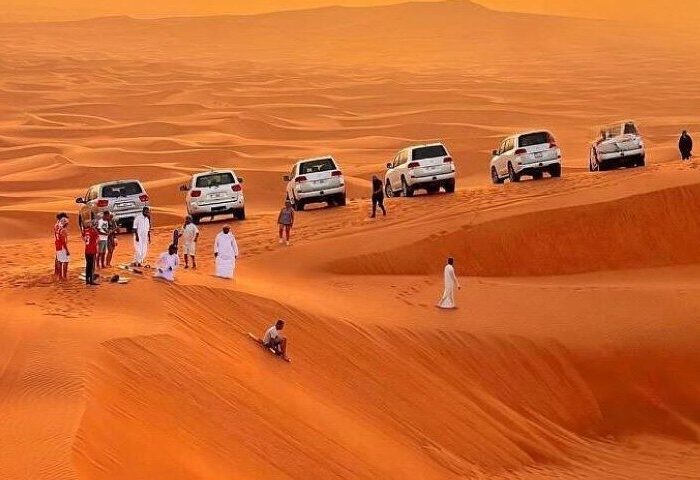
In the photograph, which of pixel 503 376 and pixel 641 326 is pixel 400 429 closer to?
pixel 503 376

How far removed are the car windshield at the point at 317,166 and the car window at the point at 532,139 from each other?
475 centimetres

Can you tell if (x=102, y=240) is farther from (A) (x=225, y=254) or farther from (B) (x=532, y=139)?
(B) (x=532, y=139)

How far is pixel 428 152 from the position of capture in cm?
2944

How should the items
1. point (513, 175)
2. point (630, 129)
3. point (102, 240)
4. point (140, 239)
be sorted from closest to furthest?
point (102, 240), point (140, 239), point (513, 175), point (630, 129)

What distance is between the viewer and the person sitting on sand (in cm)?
1639

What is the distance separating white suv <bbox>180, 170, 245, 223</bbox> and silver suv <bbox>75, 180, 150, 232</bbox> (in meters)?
1.12

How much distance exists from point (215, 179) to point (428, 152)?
5.27 metres

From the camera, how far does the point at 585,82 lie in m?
112

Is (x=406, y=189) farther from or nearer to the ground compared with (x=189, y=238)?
farther from the ground

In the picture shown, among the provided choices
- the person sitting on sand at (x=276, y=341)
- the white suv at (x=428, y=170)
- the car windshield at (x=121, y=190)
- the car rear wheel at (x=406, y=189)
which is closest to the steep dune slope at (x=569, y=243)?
the white suv at (x=428, y=170)

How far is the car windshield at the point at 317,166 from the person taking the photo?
1155 inches

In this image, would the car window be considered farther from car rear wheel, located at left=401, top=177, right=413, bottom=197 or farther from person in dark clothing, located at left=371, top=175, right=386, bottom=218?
person in dark clothing, located at left=371, top=175, right=386, bottom=218

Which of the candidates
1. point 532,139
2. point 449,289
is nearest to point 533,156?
point 532,139

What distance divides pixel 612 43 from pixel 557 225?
17366cm
